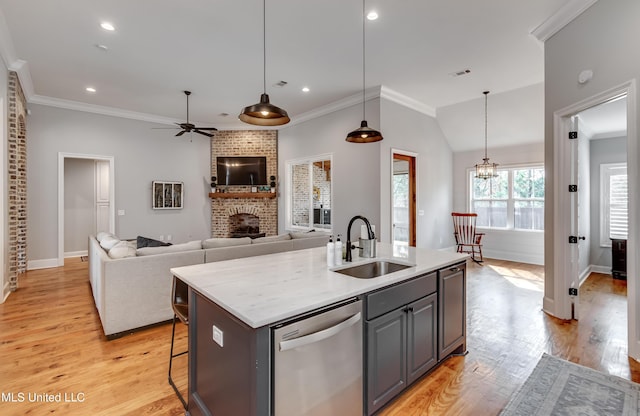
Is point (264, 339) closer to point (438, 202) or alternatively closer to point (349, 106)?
point (349, 106)

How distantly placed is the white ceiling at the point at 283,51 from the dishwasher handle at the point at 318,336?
301 cm

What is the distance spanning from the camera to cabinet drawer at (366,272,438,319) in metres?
1.75

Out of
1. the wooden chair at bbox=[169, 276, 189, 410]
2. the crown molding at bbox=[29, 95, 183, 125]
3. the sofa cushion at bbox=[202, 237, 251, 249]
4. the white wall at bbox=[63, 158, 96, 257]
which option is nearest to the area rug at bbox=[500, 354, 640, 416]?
the wooden chair at bbox=[169, 276, 189, 410]

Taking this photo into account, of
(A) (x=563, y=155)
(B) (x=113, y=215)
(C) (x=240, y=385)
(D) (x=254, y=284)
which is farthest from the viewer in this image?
(B) (x=113, y=215)

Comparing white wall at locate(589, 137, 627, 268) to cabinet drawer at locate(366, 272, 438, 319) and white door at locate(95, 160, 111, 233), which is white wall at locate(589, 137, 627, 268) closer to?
cabinet drawer at locate(366, 272, 438, 319)

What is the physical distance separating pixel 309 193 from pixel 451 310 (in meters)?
4.74

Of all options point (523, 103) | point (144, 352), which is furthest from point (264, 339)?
point (523, 103)

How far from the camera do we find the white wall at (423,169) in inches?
210

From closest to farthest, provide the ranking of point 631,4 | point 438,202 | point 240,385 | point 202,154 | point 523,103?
point 240,385, point 631,4, point 523,103, point 438,202, point 202,154

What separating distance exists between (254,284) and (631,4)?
377 centimetres

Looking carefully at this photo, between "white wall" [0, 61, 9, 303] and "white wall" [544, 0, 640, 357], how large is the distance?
22.3 feet

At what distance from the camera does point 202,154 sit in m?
7.61

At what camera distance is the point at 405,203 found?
21.6ft

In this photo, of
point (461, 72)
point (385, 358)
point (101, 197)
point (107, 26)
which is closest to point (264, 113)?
point (385, 358)
